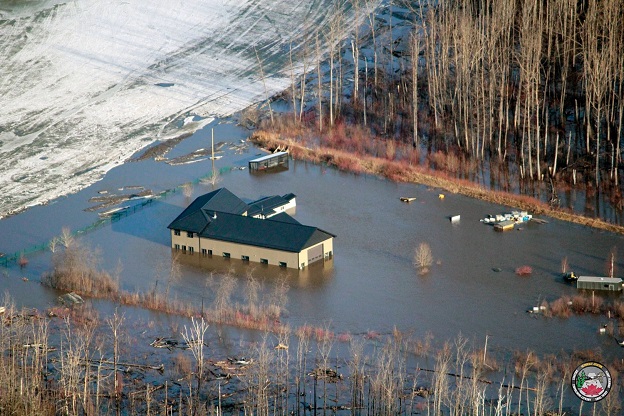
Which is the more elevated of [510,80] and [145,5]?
[145,5]

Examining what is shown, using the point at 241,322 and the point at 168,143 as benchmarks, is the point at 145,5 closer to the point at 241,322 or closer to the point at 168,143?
the point at 168,143

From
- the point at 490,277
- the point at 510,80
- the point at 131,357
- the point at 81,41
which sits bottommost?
the point at 131,357

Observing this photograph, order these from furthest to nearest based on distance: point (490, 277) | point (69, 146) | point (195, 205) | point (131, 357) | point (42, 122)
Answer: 1. point (42, 122)
2. point (69, 146)
3. point (195, 205)
4. point (490, 277)
5. point (131, 357)

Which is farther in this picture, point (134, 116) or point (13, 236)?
point (134, 116)

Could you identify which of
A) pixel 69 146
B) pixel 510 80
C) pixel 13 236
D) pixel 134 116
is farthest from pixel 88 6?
pixel 13 236

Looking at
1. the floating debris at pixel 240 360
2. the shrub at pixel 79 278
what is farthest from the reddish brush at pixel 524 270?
the shrub at pixel 79 278

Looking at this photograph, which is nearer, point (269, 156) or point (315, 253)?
Answer: point (315, 253)

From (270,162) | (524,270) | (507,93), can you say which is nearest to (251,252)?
(524,270)

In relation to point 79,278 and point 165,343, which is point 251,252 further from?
point 165,343
